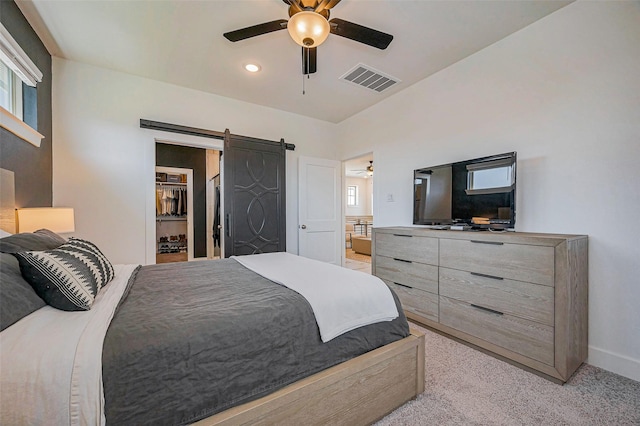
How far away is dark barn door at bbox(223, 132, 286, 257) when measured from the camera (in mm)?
3682

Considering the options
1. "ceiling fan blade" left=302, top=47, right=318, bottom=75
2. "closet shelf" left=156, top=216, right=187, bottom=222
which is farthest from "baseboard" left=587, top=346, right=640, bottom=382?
"closet shelf" left=156, top=216, right=187, bottom=222

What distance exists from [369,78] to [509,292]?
2.66 meters

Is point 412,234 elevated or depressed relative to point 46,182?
depressed

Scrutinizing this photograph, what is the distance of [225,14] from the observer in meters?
2.15

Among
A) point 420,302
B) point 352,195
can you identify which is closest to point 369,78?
point 420,302

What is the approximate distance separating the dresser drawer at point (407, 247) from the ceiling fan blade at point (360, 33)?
1728mm

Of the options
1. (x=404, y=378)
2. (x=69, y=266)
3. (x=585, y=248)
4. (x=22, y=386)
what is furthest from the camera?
(x=585, y=248)

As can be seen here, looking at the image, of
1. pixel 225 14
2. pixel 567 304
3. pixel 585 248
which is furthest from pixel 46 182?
pixel 585 248

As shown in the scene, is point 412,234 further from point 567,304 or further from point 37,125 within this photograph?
point 37,125

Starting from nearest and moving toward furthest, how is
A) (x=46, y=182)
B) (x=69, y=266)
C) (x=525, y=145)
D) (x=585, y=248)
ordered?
(x=69, y=266) → (x=585, y=248) → (x=525, y=145) → (x=46, y=182)

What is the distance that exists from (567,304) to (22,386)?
8.59ft

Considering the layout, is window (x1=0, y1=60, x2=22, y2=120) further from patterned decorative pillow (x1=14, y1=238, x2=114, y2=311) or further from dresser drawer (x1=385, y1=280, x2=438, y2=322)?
dresser drawer (x1=385, y1=280, x2=438, y2=322)

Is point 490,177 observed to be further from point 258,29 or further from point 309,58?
point 258,29

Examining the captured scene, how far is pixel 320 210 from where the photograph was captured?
4480 mm
